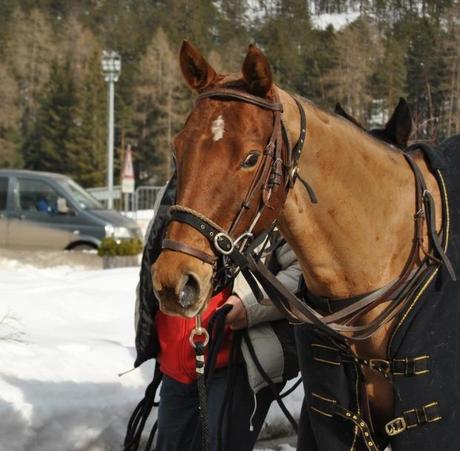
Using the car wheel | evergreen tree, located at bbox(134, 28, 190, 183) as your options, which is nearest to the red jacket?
the car wheel

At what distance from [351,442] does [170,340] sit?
959mm

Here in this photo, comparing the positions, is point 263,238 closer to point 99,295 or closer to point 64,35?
point 99,295

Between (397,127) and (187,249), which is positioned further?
(397,127)

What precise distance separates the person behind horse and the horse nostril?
967 millimetres

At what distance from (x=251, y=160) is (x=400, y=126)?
0.96 m

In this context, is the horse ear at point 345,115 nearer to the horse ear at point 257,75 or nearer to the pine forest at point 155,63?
the horse ear at point 257,75

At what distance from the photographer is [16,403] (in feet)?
14.3

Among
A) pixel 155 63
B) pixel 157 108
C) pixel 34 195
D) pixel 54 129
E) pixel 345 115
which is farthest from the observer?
pixel 155 63

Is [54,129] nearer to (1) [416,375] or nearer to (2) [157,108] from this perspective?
(2) [157,108]

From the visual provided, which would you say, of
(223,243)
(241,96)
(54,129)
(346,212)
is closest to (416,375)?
(346,212)

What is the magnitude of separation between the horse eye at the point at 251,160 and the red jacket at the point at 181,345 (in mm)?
1141

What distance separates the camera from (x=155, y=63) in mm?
48281

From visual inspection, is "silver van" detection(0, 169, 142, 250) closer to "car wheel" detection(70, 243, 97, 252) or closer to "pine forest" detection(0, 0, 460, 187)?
"car wheel" detection(70, 243, 97, 252)

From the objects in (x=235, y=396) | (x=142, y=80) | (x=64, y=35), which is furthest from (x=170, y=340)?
(x=64, y=35)
